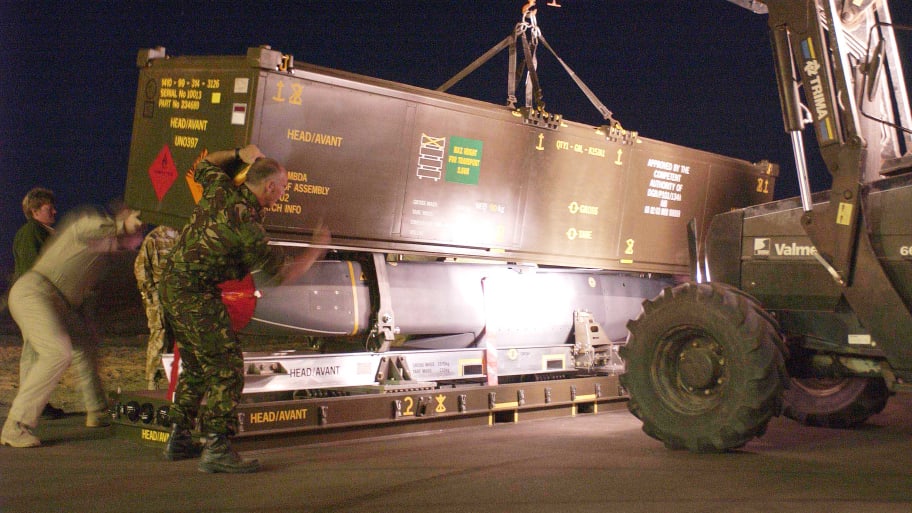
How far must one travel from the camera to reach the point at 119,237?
26.0 ft

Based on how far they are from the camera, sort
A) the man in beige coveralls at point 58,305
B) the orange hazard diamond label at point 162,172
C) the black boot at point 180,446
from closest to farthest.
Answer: the black boot at point 180,446 → the man in beige coveralls at point 58,305 → the orange hazard diamond label at point 162,172

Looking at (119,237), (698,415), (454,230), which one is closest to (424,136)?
(454,230)

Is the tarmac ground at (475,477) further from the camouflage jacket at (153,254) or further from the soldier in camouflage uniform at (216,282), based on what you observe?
the camouflage jacket at (153,254)

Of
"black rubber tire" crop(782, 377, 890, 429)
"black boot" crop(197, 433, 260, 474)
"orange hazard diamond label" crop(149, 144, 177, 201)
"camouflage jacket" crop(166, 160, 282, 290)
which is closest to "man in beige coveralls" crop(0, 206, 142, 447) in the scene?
"orange hazard diamond label" crop(149, 144, 177, 201)

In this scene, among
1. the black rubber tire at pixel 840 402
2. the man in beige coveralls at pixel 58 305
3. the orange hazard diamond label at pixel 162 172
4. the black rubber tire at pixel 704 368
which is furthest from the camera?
the black rubber tire at pixel 840 402

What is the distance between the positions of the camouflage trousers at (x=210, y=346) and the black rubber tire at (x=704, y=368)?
10.8ft

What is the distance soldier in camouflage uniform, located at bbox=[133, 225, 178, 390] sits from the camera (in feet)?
28.8

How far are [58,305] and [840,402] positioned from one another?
7.21 meters

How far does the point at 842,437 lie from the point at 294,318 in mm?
5101

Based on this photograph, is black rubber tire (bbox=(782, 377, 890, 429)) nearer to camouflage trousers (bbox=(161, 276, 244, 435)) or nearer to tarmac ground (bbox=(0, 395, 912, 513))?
tarmac ground (bbox=(0, 395, 912, 513))

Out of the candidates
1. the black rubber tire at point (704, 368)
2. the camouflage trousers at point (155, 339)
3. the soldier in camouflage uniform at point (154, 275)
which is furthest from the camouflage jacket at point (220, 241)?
the black rubber tire at point (704, 368)

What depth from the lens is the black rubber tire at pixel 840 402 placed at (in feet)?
29.3

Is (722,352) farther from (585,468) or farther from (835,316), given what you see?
(585,468)

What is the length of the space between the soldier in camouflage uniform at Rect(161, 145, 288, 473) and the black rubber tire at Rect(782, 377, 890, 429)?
5629 mm
